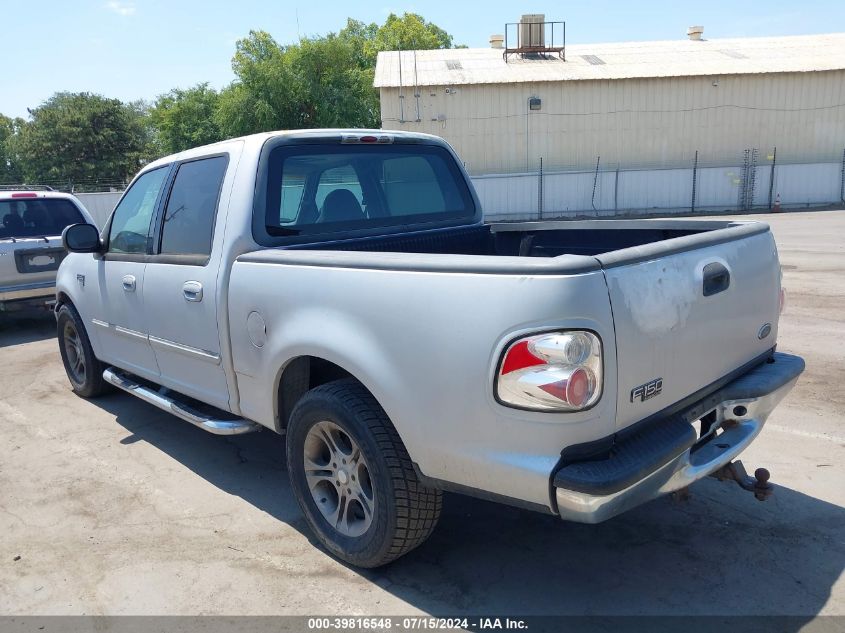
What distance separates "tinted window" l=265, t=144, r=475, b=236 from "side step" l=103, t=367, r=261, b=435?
3.64ft

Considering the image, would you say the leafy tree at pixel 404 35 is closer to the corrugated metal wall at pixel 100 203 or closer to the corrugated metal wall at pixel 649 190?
the corrugated metal wall at pixel 649 190

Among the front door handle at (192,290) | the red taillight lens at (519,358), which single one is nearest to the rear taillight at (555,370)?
the red taillight lens at (519,358)

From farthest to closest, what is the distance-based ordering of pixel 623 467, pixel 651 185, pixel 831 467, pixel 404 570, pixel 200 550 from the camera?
pixel 651 185
pixel 831 467
pixel 200 550
pixel 404 570
pixel 623 467

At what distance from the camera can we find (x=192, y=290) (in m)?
3.74

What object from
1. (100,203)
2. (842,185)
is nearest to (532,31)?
(842,185)

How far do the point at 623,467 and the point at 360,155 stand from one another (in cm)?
265

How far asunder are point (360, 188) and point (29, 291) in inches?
243

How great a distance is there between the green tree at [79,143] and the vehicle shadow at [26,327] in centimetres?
4682

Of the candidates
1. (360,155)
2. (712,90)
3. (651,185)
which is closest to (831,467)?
(360,155)

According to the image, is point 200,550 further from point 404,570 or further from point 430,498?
point 430,498

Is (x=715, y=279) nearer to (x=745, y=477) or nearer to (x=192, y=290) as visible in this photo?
(x=745, y=477)

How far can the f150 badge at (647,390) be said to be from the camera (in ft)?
7.94

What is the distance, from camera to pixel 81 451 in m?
4.76

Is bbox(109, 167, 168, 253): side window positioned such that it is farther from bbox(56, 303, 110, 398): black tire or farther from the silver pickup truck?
bbox(56, 303, 110, 398): black tire
